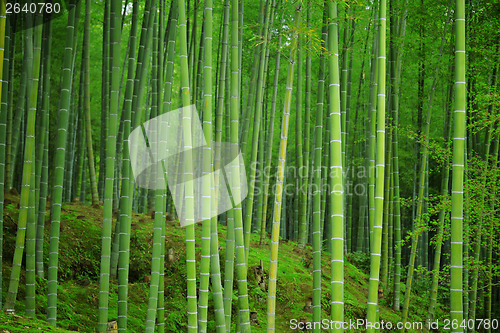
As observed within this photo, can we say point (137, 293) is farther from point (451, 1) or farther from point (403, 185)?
point (403, 185)

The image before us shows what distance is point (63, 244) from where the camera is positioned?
481 cm

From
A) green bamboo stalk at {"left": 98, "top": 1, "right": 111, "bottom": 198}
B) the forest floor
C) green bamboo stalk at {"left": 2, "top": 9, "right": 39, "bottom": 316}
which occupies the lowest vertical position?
the forest floor

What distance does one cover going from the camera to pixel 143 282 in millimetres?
4992

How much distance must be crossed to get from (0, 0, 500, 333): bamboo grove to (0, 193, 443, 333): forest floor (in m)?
0.03

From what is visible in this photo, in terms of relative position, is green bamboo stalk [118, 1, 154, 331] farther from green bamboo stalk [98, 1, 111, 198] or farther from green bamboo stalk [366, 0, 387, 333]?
green bamboo stalk [366, 0, 387, 333]

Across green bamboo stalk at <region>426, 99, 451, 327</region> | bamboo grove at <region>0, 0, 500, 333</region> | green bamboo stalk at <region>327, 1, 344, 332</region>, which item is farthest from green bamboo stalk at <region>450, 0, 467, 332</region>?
green bamboo stalk at <region>426, 99, 451, 327</region>

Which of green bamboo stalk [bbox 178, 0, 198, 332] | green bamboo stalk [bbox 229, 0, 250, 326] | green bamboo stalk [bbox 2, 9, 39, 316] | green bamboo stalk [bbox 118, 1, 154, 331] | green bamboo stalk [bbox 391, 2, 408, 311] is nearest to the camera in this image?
green bamboo stalk [bbox 178, 0, 198, 332]

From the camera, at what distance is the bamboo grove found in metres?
2.34

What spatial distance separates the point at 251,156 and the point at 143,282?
89.0 inches

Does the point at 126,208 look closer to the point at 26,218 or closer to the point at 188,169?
the point at 26,218

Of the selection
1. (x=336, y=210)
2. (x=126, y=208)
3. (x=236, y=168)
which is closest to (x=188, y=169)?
(x=236, y=168)

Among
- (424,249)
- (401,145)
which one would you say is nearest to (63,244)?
(424,249)

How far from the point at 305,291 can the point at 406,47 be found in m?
3.25

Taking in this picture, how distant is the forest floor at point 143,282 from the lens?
13.4 feet
